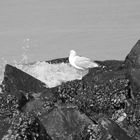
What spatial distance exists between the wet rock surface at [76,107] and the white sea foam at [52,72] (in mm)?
768

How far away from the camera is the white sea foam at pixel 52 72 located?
7887mm

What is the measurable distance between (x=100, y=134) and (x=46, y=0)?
38.5 feet

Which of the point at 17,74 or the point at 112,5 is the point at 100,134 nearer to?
the point at 17,74

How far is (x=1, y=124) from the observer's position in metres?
6.28

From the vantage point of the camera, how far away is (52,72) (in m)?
8.37

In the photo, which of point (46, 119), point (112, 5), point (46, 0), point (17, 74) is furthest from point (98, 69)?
point (46, 0)

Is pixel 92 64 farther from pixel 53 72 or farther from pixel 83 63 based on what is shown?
pixel 53 72

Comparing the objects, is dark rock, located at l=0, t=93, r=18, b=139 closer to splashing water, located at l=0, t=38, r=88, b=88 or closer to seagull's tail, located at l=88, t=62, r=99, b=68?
splashing water, located at l=0, t=38, r=88, b=88

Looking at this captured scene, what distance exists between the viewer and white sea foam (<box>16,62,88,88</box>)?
789cm

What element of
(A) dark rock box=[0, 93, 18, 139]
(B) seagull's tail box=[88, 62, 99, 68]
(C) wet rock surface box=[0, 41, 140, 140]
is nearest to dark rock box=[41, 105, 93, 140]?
(C) wet rock surface box=[0, 41, 140, 140]

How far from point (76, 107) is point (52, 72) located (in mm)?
2293

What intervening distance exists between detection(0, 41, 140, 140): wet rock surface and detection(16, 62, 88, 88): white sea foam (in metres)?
0.77

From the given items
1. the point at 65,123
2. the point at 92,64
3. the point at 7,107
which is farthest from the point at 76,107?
the point at 92,64

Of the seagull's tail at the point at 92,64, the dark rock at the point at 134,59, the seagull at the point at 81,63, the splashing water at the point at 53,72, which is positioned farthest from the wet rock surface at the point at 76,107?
the seagull at the point at 81,63
